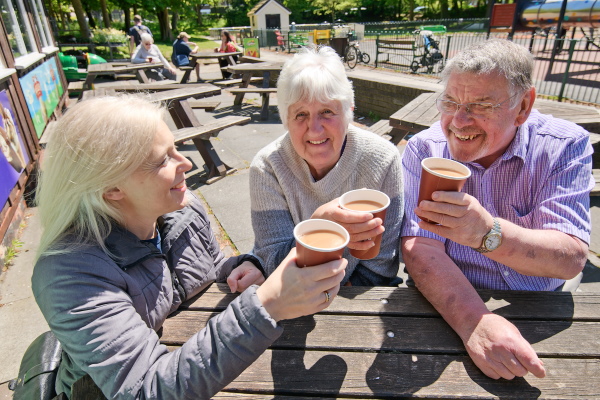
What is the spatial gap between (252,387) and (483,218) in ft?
3.25

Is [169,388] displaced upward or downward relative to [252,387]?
upward

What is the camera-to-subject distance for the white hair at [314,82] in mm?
1781

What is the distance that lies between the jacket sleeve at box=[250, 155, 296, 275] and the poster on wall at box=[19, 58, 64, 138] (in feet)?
18.4

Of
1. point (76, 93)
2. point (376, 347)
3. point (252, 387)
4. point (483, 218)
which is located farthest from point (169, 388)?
point (76, 93)

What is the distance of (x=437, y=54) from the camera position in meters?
13.0

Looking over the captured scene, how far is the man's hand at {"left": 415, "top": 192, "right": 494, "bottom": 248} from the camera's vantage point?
1.28 m

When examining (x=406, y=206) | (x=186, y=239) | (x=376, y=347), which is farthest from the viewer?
(x=406, y=206)

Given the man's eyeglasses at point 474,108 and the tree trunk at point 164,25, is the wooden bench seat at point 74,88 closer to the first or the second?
the man's eyeglasses at point 474,108

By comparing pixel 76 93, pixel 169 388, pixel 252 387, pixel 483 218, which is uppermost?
pixel 483 218

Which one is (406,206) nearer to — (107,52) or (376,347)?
(376,347)

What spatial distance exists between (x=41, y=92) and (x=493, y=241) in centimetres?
822

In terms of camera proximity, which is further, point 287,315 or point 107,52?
point 107,52

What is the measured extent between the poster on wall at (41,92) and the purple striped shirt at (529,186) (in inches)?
246

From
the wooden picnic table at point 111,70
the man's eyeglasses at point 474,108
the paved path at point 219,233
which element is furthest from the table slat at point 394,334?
the wooden picnic table at point 111,70
